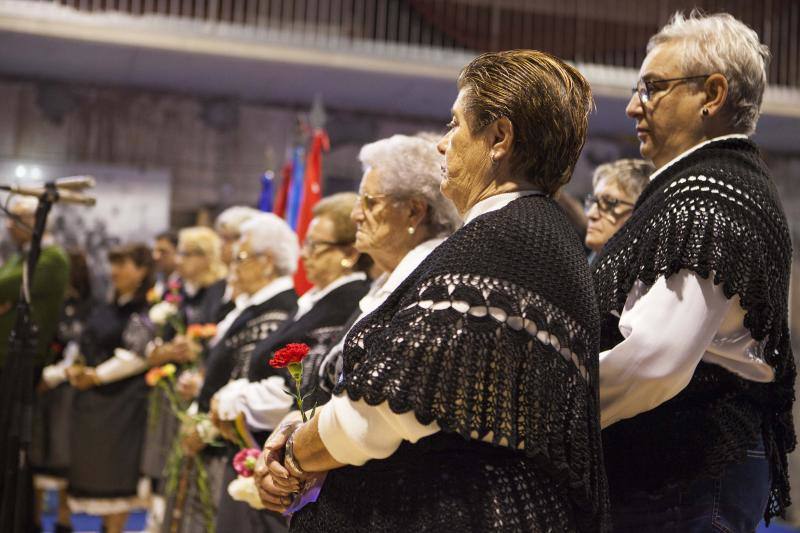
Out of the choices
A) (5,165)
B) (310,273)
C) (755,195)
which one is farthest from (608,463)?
(5,165)

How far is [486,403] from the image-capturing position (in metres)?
1.32

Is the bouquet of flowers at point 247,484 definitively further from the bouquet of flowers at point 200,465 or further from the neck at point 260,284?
the neck at point 260,284

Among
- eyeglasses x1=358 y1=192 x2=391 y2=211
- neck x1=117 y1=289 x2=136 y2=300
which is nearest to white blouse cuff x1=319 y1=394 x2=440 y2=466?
eyeglasses x1=358 y1=192 x2=391 y2=211

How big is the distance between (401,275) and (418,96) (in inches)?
233

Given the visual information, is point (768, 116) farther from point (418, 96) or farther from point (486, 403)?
point (486, 403)

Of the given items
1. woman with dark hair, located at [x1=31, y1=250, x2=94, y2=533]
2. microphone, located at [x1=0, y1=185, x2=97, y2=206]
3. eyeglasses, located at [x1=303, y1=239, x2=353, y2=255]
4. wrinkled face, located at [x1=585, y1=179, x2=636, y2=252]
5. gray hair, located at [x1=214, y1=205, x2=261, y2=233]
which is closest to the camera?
wrinkled face, located at [x1=585, y1=179, x2=636, y2=252]

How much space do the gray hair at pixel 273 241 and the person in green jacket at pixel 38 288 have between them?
58.4 inches

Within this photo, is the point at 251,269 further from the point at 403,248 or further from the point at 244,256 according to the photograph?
the point at 403,248

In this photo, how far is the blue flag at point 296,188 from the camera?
530 cm

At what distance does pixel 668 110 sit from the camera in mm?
1997

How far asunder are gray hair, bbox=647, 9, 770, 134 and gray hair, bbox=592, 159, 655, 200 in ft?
2.14

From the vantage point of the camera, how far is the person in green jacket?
183 inches

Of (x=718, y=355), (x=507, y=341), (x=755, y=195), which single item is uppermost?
(x=755, y=195)

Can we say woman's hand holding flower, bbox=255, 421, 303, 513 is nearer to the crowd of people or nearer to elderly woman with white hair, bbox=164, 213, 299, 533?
the crowd of people
